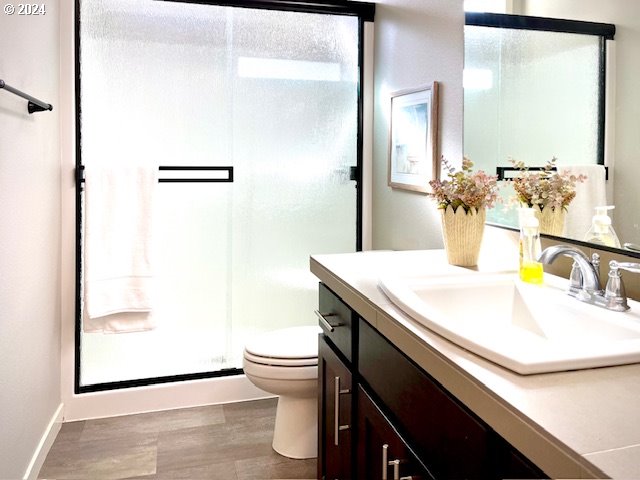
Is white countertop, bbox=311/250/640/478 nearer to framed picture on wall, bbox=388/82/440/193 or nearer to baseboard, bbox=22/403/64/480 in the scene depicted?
framed picture on wall, bbox=388/82/440/193

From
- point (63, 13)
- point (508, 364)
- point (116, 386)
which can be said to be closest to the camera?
point (508, 364)

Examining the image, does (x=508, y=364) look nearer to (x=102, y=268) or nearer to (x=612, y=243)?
(x=612, y=243)

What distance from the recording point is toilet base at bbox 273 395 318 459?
7.68 ft

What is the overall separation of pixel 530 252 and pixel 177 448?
5.54 feet

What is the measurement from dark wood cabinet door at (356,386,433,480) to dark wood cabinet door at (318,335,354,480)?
88 millimetres

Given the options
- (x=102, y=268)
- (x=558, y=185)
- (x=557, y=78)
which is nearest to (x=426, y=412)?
(x=558, y=185)

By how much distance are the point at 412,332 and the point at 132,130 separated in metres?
2.06

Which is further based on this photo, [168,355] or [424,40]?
[168,355]

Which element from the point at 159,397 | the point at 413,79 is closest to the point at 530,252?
the point at 413,79

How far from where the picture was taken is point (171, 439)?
2525 mm

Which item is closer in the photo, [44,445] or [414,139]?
[44,445]

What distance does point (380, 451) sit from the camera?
4.33 ft

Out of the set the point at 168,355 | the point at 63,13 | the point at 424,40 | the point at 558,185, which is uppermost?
the point at 63,13

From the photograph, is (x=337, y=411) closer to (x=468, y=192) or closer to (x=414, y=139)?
(x=468, y=192)
